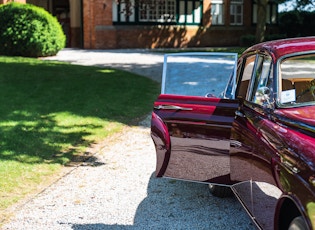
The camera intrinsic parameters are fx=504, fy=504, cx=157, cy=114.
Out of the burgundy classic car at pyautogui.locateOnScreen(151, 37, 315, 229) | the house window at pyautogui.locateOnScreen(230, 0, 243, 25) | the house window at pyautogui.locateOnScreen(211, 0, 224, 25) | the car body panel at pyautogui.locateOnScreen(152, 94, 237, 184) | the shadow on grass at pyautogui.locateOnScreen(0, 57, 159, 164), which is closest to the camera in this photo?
the burgundy classic car at pyautogui.locateOnScreen(151, 37, 315, 229)


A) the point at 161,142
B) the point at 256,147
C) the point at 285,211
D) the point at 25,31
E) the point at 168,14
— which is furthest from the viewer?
the point at 168,14

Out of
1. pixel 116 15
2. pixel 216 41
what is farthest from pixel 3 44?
pixel 216 41

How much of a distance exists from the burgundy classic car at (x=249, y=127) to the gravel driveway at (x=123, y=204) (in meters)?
0.38

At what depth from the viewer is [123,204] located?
542 centimetres

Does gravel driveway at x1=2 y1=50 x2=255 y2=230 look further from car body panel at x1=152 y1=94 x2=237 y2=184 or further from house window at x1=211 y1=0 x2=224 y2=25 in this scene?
house window at x1=211 y1=0 x2=224 y2=25

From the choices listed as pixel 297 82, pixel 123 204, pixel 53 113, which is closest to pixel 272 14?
pixel 53 113

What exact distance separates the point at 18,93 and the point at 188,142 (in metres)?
8.00

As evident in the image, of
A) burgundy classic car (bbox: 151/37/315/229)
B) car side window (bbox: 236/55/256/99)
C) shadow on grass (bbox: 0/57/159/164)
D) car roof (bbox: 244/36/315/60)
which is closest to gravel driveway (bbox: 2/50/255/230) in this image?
burgundy classic car (bbox: 151/37/315/229)

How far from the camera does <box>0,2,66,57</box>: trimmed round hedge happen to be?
70.8 feet

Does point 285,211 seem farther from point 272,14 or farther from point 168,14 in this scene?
point 272,14

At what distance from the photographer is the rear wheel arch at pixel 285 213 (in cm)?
324

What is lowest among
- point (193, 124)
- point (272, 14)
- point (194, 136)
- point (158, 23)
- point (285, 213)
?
point (285, 213)

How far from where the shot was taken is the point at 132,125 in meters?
9.63

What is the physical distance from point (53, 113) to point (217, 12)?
2576 centimetres
